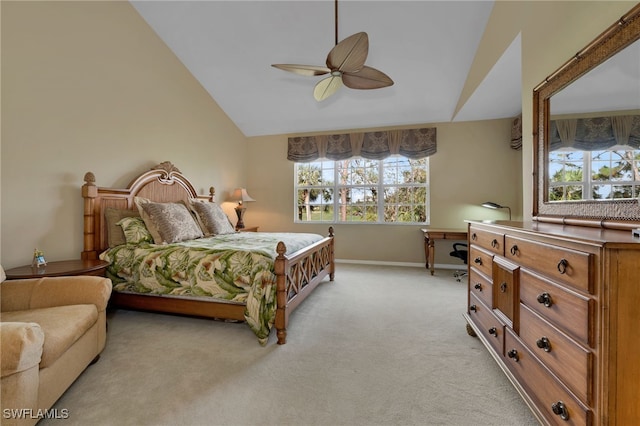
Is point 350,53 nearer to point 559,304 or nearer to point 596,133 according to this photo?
point 596,133

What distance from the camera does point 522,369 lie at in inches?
55.1

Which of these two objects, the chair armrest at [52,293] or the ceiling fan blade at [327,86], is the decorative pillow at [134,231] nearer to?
the chair armrest at [52,293]

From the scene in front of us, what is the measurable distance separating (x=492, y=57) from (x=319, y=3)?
2047 mm

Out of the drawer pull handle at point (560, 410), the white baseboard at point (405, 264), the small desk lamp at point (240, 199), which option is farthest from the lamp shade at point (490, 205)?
the small desk lamp at point (240, 199)

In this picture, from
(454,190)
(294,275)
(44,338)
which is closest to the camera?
(44,338)

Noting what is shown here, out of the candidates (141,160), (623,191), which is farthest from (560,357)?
(141,160)

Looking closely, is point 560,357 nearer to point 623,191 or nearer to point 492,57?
point 623,191

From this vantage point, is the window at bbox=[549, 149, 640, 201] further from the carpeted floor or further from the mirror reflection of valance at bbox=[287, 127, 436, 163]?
the mirror reflection of valance at bbox=[287, 127, 436, 163]

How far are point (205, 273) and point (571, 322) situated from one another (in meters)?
2.37

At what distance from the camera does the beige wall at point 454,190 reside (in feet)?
14.8

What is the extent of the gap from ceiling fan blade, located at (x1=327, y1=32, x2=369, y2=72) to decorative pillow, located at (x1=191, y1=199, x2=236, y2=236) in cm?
246

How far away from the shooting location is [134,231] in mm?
2838

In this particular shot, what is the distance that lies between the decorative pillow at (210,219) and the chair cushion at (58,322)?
1881 mm

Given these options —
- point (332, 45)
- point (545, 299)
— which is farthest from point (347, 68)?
point (545, 299)
